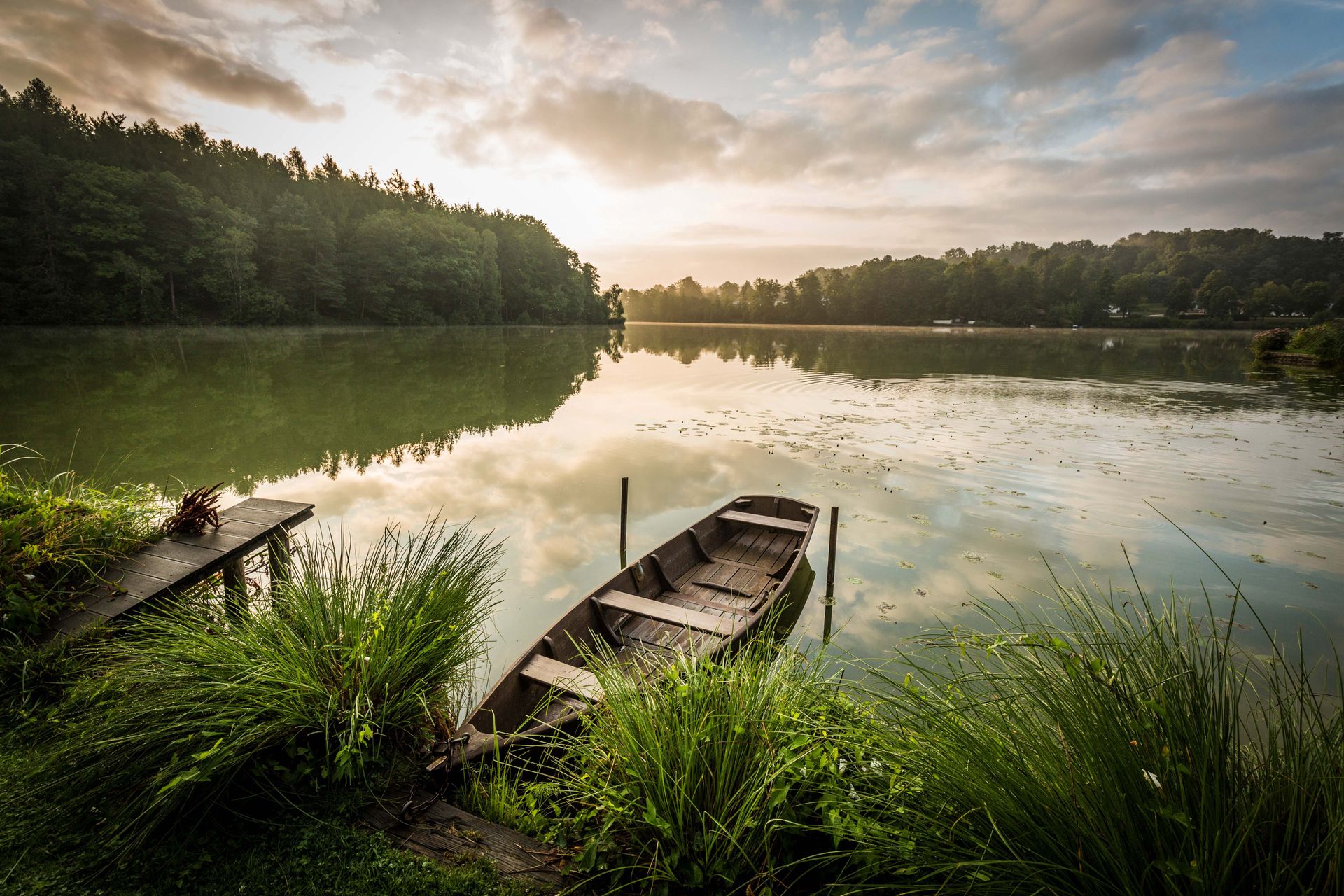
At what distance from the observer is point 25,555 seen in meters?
3.77

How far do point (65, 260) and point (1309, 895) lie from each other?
57.0m

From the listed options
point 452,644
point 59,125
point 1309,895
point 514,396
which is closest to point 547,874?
point 452,644

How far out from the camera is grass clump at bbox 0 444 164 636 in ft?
11.6

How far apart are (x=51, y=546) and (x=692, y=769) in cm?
475

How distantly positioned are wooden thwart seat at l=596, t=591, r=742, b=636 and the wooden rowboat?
1cm

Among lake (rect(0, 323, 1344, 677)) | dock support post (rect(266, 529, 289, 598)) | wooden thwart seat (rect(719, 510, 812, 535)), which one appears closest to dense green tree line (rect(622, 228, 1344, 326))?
lake (rect(0, 323, 1344, 677))

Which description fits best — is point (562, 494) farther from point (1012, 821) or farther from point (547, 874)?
point (1012, 821)

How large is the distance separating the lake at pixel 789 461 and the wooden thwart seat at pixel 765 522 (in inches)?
26.7

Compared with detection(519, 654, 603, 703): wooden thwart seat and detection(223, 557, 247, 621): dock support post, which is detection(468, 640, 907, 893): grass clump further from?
detection(223, 557, 247, 621): dock support post

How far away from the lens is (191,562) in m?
4.13

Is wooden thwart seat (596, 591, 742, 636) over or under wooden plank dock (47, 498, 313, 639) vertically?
under

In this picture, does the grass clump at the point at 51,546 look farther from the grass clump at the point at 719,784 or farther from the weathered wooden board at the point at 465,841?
the grass clump at the point at 719,784

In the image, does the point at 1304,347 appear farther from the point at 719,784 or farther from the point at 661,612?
the point at 719,784

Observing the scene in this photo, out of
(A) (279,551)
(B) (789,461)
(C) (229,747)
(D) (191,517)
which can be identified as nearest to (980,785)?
(C) (229,747)
